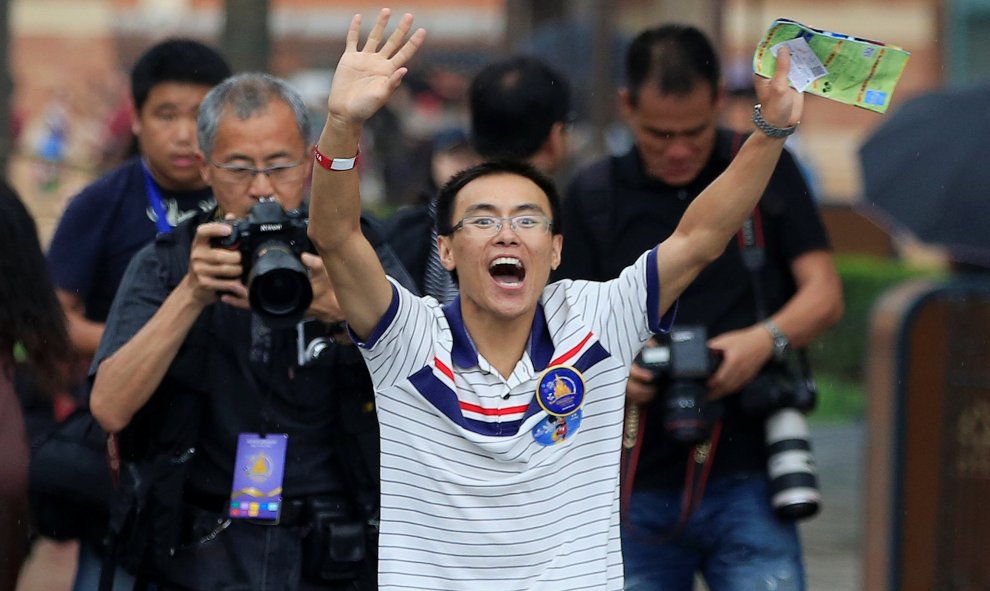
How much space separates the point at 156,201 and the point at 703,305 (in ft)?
5.01

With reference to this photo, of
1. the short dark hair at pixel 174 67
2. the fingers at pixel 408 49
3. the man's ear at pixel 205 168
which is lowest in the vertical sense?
the fingers at pixel 408 49

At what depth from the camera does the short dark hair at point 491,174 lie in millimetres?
3850

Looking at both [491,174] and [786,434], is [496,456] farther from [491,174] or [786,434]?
[786,434]

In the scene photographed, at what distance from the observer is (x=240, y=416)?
4023mm

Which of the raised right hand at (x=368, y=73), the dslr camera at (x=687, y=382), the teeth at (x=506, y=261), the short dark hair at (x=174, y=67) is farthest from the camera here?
the short dark hair at (x=174, y=67)

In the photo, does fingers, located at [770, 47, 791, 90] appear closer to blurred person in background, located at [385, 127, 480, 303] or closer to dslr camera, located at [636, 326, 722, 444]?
dslr camera, located at [636, 326, 722, 444]

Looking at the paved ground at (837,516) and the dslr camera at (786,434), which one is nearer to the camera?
the dslr camera at (786,434)

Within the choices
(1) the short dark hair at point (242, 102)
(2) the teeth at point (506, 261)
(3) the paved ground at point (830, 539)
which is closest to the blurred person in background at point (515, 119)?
(1) the short dark hair at point (242, 102)

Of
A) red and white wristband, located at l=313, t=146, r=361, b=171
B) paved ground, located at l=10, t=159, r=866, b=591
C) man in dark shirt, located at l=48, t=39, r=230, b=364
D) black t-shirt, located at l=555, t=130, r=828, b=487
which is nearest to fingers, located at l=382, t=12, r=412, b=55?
red and white wristband, located at l=313, t=146, r=361, b=171

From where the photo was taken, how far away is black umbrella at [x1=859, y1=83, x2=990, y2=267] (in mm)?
7312

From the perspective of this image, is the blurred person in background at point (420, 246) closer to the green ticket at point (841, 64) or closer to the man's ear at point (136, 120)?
the man's ear at point (136, 120)

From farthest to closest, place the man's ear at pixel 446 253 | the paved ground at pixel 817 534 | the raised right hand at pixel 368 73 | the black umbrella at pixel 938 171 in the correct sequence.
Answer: the paved ground at pixel 817 534 → the black umbrella at pixel 938 171 → the man's ear at pixel 446 253 → the raised right hand at pixel 368 73

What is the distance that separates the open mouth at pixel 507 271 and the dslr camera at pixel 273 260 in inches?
16.3

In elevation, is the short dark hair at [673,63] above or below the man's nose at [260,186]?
above
